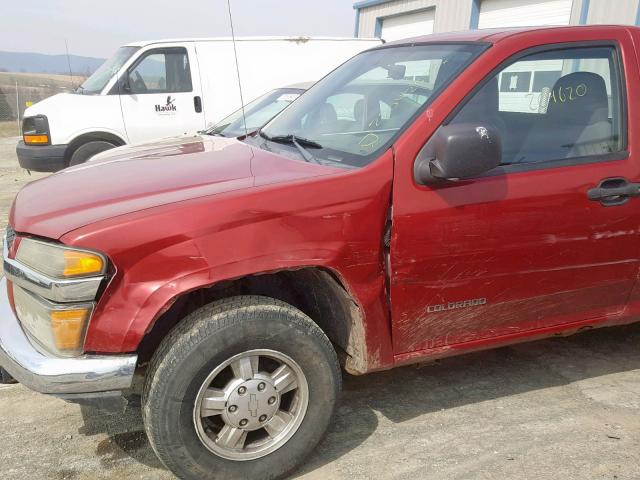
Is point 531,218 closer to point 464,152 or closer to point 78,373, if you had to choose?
point 464,152

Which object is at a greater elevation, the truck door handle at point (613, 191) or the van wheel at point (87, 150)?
the van wheel at point (87, 150)

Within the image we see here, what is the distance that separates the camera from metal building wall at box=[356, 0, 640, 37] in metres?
9.46

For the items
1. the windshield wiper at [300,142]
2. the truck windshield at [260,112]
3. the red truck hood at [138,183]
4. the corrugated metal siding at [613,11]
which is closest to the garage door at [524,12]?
the corrugated metal siding at [613,11]

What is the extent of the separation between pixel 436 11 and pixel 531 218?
13.1 metres

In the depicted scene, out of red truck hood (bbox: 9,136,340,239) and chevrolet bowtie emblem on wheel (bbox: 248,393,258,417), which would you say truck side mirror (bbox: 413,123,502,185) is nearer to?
red truck hood (bbox: 9,136,340,239)

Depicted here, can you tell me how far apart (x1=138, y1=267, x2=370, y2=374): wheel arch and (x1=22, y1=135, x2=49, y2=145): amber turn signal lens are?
638cm

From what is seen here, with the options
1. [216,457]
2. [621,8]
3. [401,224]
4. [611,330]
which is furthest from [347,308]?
[621,8]

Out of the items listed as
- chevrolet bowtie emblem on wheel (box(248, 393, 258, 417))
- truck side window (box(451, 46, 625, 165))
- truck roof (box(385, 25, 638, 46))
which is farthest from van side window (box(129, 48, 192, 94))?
chevrolet bowtie emblem on wheel (box(248, 393, 258, 417))

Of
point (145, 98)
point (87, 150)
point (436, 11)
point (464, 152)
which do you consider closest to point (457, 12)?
point (436, 11)

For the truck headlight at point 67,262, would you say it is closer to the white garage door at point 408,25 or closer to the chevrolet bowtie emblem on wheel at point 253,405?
the chevrolet bowtie emblem on wheel at point 253,405

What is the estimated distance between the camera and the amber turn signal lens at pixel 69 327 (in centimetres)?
210

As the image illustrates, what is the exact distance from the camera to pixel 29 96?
71.6 ft

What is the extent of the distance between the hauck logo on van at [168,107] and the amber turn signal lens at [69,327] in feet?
21.8

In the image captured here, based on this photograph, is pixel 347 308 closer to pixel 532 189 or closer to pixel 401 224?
pixel 401 224
